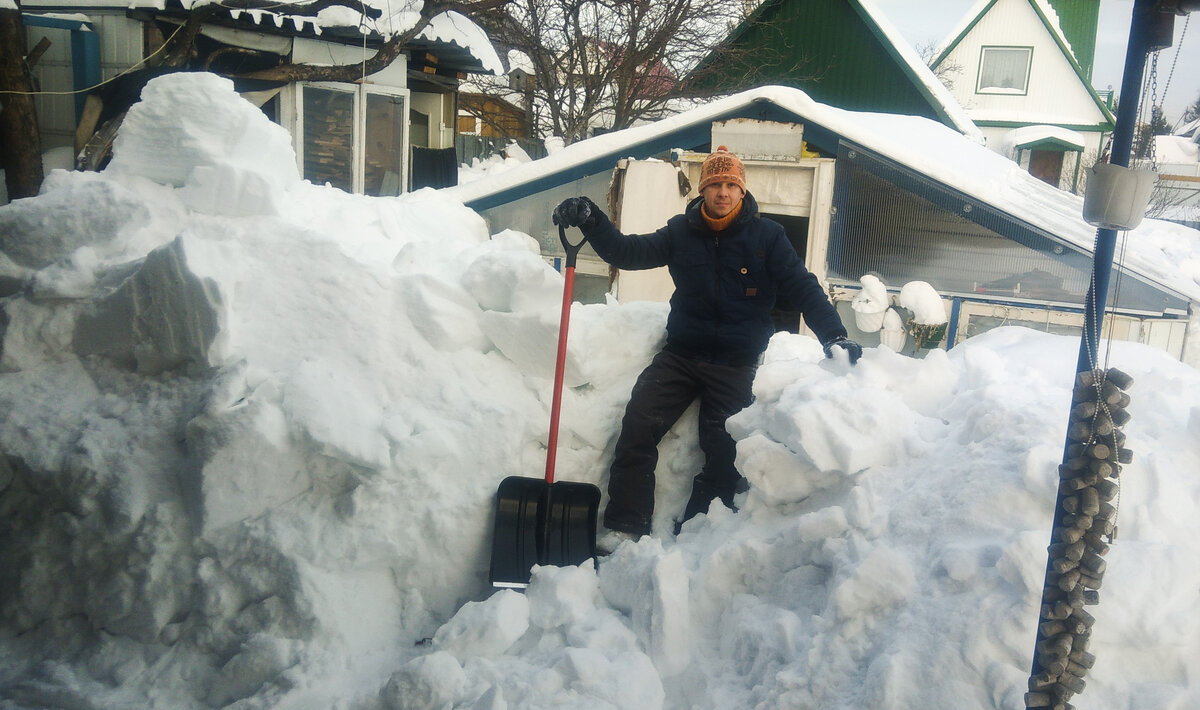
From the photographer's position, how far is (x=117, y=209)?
12.6 ft

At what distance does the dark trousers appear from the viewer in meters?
3.54

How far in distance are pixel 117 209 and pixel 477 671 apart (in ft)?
8.63

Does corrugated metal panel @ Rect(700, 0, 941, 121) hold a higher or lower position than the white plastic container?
higher

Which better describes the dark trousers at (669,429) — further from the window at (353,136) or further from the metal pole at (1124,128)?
the window at (353,136)

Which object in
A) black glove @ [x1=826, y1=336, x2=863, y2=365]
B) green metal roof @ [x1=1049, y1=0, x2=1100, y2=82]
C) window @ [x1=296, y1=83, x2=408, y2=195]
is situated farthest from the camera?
green metal roof @ [x1=1049, y1=0, x2=1100, y2=82]

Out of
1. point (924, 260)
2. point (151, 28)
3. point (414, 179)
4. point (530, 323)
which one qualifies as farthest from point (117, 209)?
point (414, 179)

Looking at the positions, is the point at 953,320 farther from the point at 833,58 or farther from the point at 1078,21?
the point at 1078,21

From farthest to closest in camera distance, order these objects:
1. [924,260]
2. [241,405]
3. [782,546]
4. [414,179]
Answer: [414,179], [924,260], [241,405], [782,546]

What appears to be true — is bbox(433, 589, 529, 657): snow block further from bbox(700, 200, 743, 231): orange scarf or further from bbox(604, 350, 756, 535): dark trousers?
bbox(700, 200, 743, 231): orange scarf

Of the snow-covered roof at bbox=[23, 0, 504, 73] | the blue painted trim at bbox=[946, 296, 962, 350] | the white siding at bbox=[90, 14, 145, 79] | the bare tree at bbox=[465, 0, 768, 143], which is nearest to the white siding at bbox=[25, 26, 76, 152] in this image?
the white siding at bbox=[90, 14, 145, 79]

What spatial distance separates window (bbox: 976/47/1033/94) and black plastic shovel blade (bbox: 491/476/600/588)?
73.0ft

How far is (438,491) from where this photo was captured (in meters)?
3.36

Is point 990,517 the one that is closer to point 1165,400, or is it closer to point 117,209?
point 1165,400

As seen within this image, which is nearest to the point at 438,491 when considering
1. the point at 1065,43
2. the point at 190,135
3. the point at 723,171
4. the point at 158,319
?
the point at 158,319
